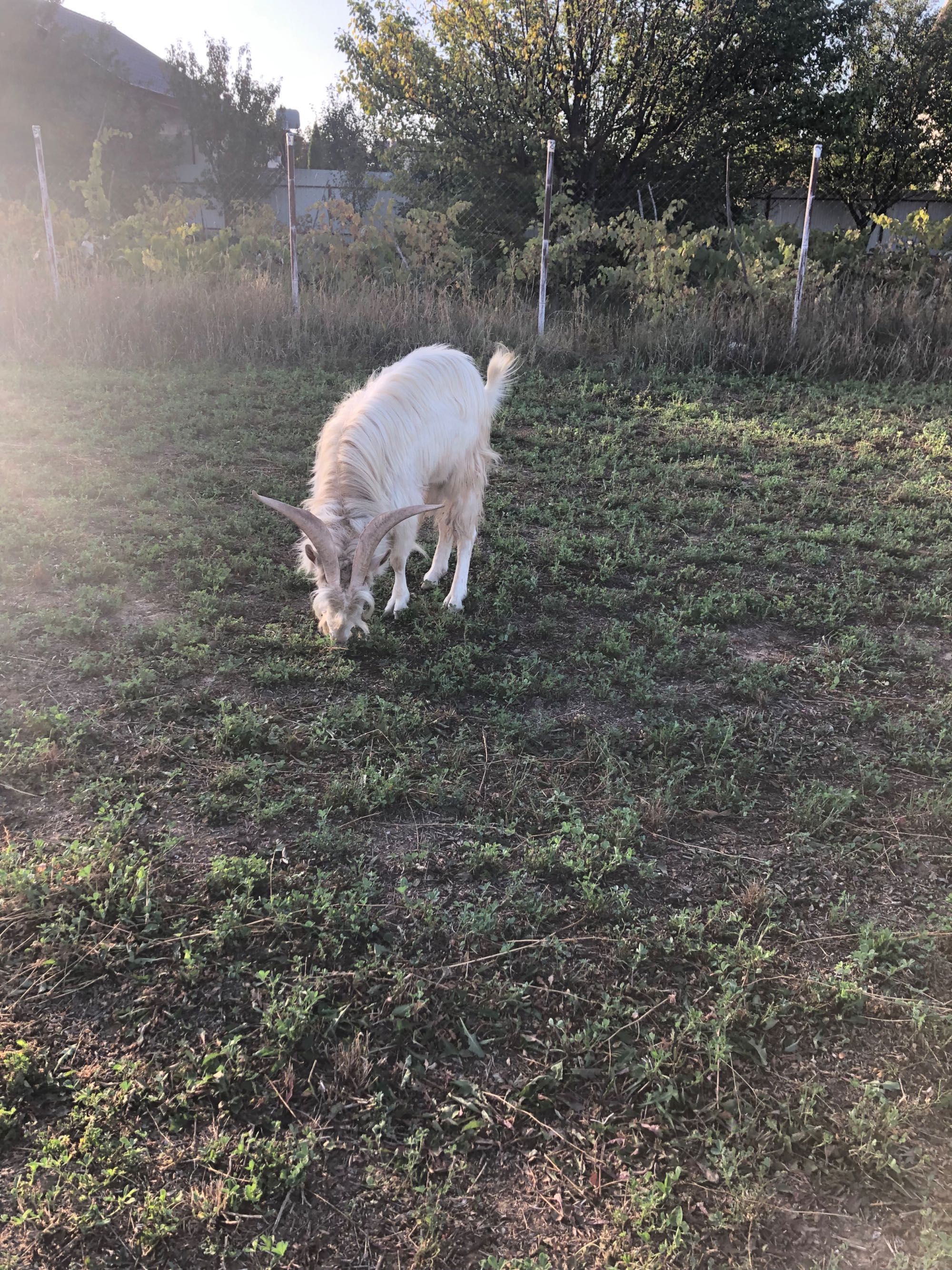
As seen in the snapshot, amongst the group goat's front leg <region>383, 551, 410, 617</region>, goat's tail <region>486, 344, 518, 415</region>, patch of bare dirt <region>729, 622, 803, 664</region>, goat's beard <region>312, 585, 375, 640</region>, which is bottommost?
patch of bare dirt <region>729, 622, 803, 664</region>

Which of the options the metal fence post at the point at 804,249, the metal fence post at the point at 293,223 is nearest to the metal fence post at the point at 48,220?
the metal fence post at the point at 293,223

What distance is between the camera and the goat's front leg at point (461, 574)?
15.3 feet

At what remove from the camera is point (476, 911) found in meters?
2.50

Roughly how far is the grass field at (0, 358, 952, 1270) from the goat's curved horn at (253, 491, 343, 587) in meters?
0.48

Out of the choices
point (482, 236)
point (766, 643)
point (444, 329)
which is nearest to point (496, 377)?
point (766, 643)

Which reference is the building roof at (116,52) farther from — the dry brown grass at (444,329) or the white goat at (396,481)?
the white goat at (396,481)

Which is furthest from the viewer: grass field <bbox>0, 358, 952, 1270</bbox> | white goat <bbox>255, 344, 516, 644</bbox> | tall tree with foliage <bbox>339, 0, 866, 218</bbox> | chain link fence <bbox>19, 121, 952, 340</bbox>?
tall tree with foliage <bbox>339, 0, 866, 218</bbox>

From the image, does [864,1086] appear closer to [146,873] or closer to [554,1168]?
[554,1168]

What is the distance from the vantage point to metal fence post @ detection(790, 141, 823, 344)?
933 centimetres

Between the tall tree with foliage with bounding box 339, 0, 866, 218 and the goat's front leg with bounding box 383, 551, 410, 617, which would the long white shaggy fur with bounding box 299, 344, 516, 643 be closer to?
the goat's front leg with bounding box 383, 551, 410, 617

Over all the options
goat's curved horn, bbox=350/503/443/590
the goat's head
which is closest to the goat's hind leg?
the goat's head

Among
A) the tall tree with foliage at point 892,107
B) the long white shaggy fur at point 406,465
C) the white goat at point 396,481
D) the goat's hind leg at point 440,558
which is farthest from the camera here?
the tall tree with foliage at point 892,107

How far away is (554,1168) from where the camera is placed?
73.9 inches

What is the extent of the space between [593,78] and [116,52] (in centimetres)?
2348
